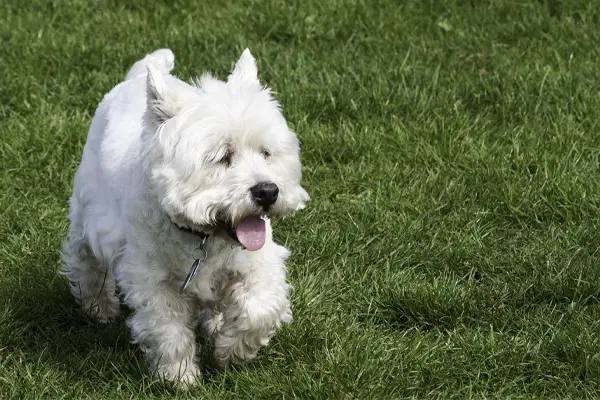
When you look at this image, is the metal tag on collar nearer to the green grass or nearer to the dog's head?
the dog's head

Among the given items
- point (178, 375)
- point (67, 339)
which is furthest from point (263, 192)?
point (67, 339)

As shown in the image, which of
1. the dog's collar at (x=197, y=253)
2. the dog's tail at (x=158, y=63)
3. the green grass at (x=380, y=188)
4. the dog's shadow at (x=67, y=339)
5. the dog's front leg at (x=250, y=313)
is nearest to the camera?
the dog's collar at (x=197, y=253)

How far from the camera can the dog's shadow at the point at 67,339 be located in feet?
15.6

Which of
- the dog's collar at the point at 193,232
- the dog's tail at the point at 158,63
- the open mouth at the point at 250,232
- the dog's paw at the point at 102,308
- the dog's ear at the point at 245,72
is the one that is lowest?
the dog's paw at the point at 102,308

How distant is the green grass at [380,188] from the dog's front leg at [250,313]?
0.37 ft

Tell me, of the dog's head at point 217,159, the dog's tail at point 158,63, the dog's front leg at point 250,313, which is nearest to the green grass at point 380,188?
the dog's front leg at point 250,313

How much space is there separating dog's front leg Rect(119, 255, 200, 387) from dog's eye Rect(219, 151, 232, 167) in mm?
588

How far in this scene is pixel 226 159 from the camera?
Result: 14.0ft

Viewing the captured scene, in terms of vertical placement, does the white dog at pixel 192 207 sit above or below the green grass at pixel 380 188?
above

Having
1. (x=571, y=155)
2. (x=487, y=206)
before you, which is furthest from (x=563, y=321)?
(x=571, y=155)

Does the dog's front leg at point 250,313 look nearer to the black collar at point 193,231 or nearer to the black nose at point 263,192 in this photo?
the black collar at point 193,231

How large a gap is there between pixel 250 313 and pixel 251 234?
41 cm

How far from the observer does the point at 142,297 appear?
4547 millimetres

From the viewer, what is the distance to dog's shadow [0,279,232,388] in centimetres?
476
